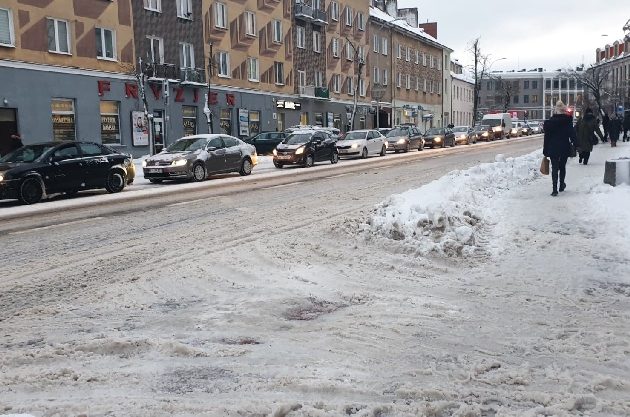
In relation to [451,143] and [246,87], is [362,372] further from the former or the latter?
[451,143]

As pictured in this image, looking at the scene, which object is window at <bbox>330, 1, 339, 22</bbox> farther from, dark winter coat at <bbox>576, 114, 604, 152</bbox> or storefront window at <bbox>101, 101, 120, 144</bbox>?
dark winter coat at <bbox>576, 114, 604, 152</bbox>

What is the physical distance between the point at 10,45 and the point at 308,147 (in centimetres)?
1310

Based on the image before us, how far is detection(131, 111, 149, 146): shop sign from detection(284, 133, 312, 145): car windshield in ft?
30.7

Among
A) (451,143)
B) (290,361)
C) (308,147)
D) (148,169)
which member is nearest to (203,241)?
(290,361)

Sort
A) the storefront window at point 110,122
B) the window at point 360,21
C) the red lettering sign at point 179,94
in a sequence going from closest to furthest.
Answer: the storefront window at point 110,122
the red lettering sign at point 179,94
the window at point 360,21

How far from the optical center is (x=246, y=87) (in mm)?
40938

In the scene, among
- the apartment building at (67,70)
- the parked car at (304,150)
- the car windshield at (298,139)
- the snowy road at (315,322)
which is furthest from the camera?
the car windshield at (298,139)

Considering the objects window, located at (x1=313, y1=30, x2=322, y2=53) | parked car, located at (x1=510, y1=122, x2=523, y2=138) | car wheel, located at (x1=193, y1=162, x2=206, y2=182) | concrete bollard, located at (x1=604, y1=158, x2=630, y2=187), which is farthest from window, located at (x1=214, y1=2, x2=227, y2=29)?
parked car, located at (x1=510, y1=122, x2=523, y2=138)

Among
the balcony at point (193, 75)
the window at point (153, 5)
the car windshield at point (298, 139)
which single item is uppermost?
the window at point (153, 5)

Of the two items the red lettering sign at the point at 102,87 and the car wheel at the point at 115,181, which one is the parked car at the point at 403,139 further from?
the car wheel at the point at 115,181

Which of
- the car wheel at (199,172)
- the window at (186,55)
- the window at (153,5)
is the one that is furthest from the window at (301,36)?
the car wheel at (199,172)

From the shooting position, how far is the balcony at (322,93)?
162 ft

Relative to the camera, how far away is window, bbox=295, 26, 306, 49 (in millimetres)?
48031

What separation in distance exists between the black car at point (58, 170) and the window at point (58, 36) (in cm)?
1264
